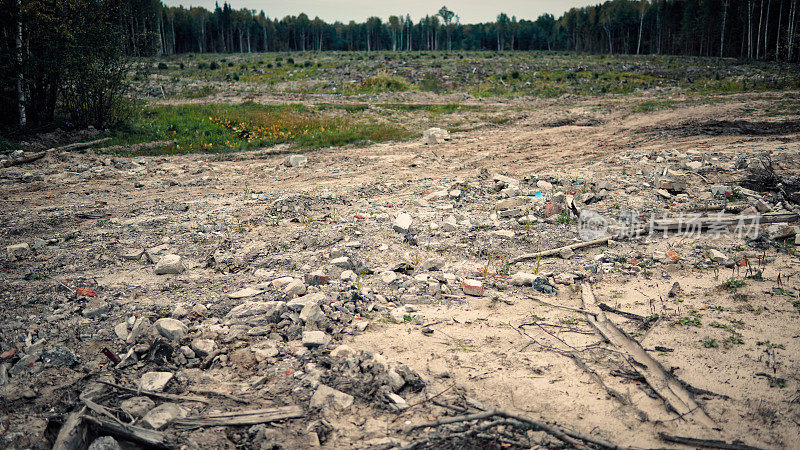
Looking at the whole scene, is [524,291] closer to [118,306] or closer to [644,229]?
[644,229]

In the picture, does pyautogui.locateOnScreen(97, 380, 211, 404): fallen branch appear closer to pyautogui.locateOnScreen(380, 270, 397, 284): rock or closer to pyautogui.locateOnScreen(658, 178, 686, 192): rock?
pyautogui.locateOnScreen(380, 270, 397, 284): rock

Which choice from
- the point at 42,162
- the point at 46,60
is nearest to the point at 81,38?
the point at 46,60

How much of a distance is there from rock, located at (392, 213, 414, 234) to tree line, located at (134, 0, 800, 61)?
40.4m

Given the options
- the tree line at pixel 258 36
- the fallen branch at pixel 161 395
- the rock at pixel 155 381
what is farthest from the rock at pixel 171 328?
the tree line at pixel 258 36

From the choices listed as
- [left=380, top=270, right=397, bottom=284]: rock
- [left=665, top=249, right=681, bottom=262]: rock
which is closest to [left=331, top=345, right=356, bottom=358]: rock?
[left=380, top=270, right=397, bottom=284]: rock

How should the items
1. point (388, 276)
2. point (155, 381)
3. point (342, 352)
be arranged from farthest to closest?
point (388, 276), point (342, 352), point (155, 381)

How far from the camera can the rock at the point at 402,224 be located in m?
6.05

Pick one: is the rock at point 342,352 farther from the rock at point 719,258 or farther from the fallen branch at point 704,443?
the rock at point 719,258

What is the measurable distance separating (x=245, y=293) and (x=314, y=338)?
119cm

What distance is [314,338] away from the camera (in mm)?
3479

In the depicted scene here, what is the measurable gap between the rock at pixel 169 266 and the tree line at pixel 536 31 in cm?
4050

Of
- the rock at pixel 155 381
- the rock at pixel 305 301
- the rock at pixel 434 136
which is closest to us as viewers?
the rock at pixel 155 381


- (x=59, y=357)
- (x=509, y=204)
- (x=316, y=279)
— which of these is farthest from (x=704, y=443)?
(x=509, y=204)

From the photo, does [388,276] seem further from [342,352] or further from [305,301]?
[342,352]
